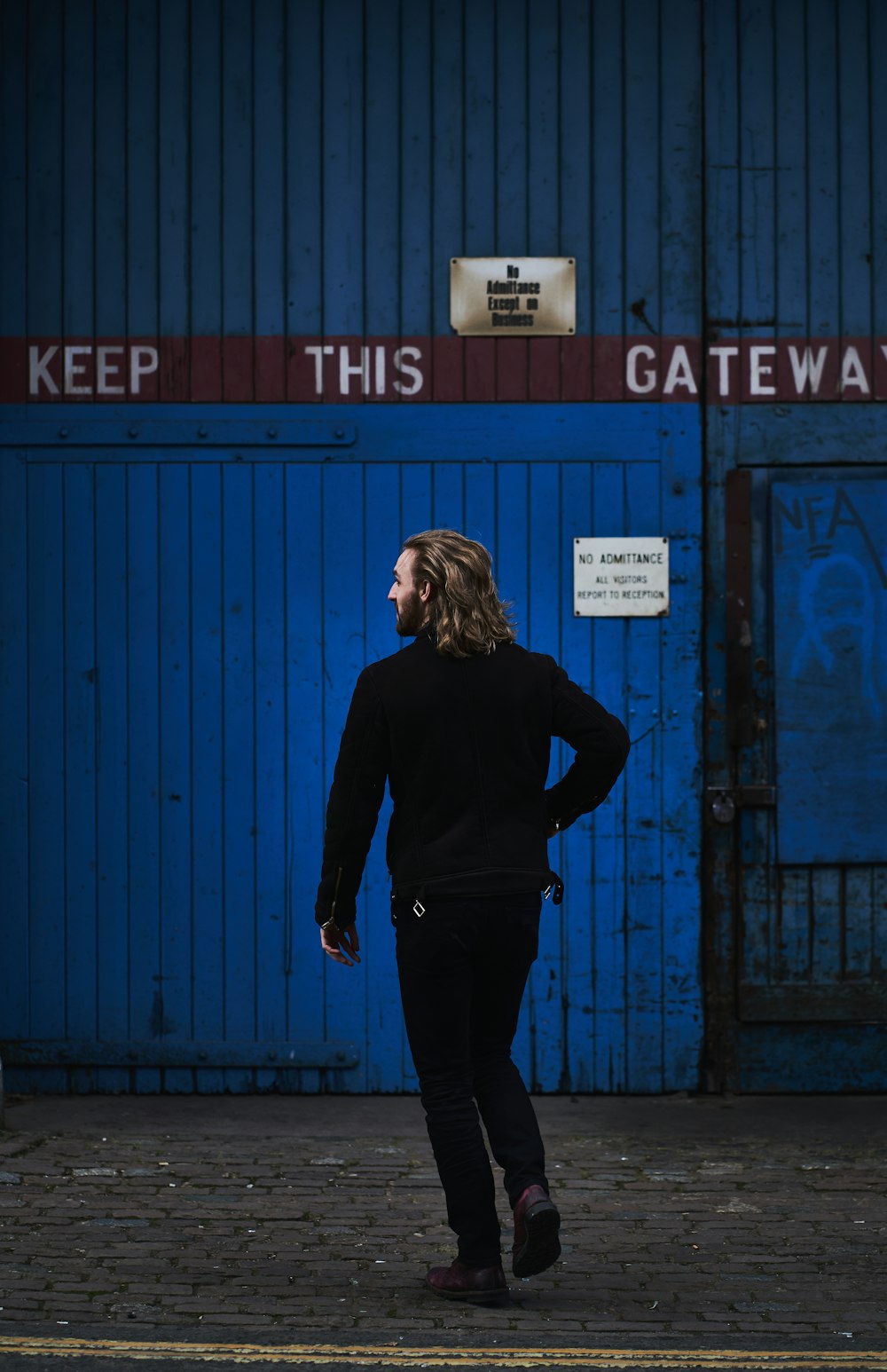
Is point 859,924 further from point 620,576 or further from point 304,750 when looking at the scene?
point 304,750

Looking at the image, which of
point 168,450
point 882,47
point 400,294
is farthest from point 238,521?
point 882,47

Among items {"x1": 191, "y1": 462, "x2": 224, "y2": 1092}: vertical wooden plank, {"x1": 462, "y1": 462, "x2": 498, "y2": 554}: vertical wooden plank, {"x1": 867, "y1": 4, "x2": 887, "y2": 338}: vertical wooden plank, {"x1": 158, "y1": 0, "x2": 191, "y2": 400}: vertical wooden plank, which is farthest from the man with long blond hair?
{"x1": 867, "y1": 4, "x2": 887, "y2": 338}: vertical wooden plank

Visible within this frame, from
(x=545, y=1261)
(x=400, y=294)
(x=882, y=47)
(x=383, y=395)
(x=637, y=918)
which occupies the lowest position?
(x=545, y=1261)

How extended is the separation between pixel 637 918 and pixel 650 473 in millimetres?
1749

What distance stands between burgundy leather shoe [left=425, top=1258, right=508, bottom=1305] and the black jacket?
0.93 m

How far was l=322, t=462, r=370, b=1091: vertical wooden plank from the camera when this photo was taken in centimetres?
642

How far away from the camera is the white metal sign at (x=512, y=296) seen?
641 centimetres

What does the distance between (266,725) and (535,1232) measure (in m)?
2.88

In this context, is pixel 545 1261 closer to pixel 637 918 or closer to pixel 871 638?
pixel 637 918

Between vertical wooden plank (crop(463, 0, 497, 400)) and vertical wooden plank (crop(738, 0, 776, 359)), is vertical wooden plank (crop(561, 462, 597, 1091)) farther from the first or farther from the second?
vertical wooden plank (crop(738, 0, 776, 359))

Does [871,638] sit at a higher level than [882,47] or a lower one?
lower

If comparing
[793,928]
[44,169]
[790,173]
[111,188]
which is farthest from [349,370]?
[793,928]

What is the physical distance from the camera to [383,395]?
21.1ft

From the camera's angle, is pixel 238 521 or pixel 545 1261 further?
pixel 238 521
